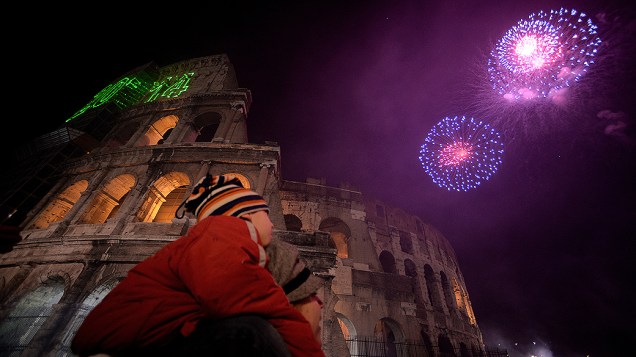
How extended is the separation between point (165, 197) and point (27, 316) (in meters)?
5.59

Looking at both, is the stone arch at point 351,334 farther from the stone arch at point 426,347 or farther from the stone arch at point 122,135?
the stone arch at point 122,135

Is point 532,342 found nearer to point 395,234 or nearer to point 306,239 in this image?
point 395,234

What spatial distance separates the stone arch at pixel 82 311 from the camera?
7078mm

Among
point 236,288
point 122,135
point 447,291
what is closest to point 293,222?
point 122,135

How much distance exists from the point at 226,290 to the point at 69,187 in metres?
15.5

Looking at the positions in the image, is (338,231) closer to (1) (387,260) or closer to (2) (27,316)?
(1) (387,260)

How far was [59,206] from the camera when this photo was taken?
11477 millimetres

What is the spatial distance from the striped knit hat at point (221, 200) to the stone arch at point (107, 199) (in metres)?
12.0

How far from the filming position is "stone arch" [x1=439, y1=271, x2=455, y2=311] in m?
17.8

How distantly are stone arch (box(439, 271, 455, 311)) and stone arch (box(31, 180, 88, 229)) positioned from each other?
74.1ft

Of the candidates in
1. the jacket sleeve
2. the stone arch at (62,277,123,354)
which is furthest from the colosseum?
the jacket sleeve

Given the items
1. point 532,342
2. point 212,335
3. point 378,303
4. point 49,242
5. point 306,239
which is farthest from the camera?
point 532,342

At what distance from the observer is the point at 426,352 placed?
42.2 feet

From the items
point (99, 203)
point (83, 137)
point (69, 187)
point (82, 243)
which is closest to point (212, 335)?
point (82, 243)
